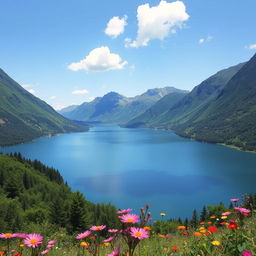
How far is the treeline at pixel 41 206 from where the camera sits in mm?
51031

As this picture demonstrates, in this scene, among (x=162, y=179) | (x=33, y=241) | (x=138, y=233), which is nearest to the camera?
(x=138, y=233)

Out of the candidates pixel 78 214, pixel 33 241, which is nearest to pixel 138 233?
pixel 33 241

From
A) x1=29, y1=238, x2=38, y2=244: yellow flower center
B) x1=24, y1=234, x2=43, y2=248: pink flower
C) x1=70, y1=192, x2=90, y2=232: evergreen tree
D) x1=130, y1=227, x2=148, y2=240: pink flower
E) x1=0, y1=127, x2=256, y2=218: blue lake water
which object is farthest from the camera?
x1=0, y1=127, x2=256, y2=218: blue lake water

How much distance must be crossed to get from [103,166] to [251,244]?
153770mm

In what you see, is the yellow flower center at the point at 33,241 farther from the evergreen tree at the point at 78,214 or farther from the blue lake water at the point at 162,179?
the blue lake water at the point at 162,179

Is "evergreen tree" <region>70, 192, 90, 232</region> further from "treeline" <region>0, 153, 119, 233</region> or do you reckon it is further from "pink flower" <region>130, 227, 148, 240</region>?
"pink flower" <region>130, 227, 148, 240</region>

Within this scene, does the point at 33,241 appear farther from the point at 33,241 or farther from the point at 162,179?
the point at 162,179

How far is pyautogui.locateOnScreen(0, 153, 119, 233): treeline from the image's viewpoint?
51.0 metres

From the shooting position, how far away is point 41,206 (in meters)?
75.2

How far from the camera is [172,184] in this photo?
11125 centimetres

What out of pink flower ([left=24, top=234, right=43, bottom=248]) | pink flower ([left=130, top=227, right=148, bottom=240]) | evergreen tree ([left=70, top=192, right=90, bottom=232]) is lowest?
evergreen tree ([left=70, top=192, right=90, bottom=232])

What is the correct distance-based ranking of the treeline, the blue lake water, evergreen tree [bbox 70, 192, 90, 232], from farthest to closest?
the blue lake water < evergreen tree [bbox 70, 192, 90, 232] < the treeline

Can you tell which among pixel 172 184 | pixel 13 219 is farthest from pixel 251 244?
pixel 172 184

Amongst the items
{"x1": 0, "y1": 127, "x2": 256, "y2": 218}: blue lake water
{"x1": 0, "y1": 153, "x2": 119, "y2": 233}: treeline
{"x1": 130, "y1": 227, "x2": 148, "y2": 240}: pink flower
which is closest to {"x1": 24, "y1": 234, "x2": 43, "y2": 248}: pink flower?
{"x1": 130, "y1": 227, "x2": 148, "y2": 240}: pink flower
